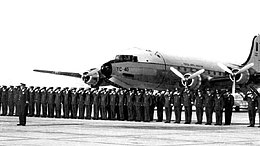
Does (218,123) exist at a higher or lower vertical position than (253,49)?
lower

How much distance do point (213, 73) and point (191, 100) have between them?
19.3 m

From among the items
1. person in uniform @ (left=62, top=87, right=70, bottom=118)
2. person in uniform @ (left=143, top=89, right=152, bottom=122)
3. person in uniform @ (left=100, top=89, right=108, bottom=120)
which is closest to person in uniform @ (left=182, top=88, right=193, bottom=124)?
person in uniform @ (left=143, top=89, right=152, bottom=122)

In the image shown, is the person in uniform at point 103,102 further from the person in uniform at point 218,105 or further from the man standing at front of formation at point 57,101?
the person in uniform at point 218,105

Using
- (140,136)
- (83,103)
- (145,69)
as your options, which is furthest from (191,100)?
(145,69)

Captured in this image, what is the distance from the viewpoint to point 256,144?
13.4m

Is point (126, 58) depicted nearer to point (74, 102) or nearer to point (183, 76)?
point (183, 76)

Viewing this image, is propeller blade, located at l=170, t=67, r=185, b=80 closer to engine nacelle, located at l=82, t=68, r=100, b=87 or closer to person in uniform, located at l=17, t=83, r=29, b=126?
engine nacelle, located at l=82, t=68, r=100, b=87

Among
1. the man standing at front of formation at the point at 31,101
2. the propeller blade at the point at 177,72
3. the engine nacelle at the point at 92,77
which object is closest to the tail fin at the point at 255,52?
the propeller blade at the point at 177,72

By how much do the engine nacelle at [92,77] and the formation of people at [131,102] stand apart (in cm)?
1030

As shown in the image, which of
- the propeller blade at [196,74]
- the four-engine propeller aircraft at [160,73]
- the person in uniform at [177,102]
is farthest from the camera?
the propeller blade at [196,74]

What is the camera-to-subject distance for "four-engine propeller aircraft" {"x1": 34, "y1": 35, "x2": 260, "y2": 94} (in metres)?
34.9

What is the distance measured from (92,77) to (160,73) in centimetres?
485

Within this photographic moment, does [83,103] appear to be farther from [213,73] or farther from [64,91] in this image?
[213,73]

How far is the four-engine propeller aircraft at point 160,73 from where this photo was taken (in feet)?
115
